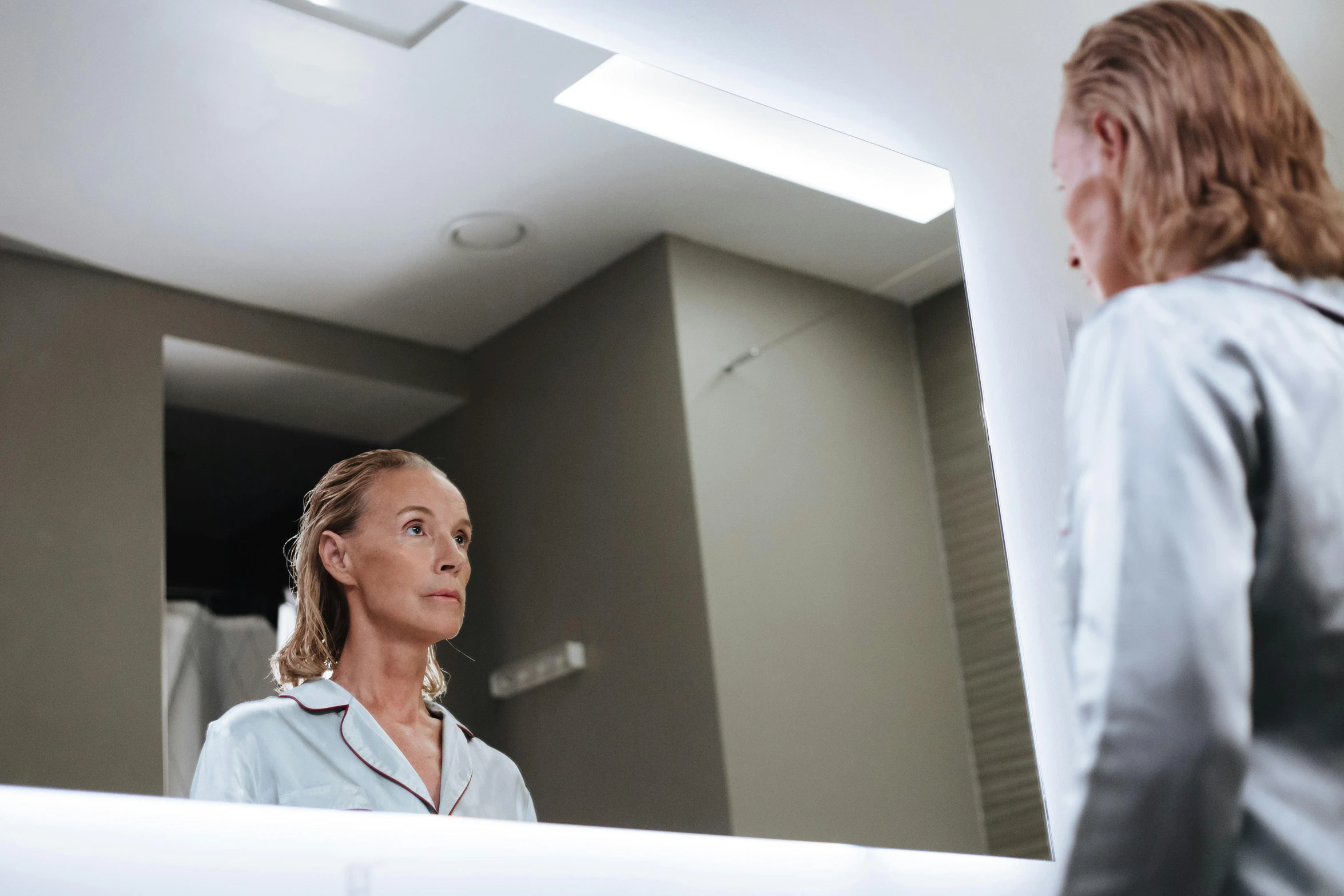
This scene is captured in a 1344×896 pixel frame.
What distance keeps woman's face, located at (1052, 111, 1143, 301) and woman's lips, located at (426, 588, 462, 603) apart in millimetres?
590

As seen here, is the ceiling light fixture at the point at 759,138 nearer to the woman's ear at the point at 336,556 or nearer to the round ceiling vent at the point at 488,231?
the round ceiling vent at the point at 488,231

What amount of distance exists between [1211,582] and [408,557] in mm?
734

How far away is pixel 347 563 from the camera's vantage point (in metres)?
1.14

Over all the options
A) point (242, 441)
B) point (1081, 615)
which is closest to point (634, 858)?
point (242, 441)

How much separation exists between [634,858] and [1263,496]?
0.70 m

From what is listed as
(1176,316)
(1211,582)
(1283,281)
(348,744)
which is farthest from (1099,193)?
(348,744)

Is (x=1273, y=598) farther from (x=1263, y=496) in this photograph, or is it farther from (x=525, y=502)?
(x=525, y=502)

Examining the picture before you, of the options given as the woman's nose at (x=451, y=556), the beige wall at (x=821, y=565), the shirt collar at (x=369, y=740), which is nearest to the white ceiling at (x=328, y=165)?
the beige wall at (x=821, y=565)

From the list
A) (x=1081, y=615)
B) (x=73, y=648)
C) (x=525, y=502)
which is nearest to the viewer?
(x=1081, y=615)

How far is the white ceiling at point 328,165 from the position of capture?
3.71 feet

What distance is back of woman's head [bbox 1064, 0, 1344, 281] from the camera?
2.86 ft

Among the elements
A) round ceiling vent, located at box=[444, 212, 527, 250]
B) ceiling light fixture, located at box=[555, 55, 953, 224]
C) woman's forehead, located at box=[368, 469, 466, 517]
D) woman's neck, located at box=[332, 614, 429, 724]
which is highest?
ceiling light fixture, located at box=[555, 55, 953, 224]

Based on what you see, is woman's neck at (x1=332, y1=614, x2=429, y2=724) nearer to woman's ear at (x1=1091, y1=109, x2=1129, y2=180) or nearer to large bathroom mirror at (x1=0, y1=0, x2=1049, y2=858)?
large bathroom mirror at (x1=0, y1=0, x2=1049, y2=858)

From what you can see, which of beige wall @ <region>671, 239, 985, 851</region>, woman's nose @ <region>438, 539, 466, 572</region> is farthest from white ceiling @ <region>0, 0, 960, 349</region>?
woman's nose @ <region>438, 539, 466, 572</region>
